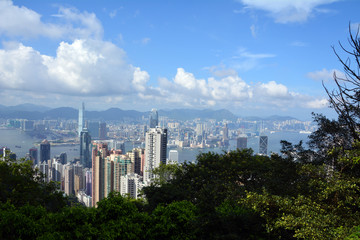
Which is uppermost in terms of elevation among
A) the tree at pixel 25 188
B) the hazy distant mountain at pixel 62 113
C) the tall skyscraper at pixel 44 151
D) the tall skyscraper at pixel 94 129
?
the hazy distant mountain at pixel 62 113

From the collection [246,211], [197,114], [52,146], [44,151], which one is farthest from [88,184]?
[197,114]

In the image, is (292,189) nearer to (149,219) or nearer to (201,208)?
→ (201,208)

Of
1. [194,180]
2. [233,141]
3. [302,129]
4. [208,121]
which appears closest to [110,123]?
[208,121]

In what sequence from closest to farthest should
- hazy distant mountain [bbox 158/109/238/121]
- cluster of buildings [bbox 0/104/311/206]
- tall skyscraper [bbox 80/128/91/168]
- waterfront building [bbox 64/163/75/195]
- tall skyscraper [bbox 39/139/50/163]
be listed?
1. cluster of buildings [bbox 0/104/311/206]
2. waterfront building [bbox 64/163/75/195]
3. tall skyscraper [bbox 39/139/50/163]
4. tall skyscraper [bbox 80/128/91/168]
5. hazy distant mountain [bbox 158/109/238/121]

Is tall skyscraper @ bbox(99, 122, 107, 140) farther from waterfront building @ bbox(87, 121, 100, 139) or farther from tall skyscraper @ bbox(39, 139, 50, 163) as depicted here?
tall skyscraper @ bbox(39, 139, 50, 163)

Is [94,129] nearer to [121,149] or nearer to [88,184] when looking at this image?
[121,149]

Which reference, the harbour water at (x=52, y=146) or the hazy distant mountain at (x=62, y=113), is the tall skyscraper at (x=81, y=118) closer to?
the hazy distant mountain at (x=62, y=113)

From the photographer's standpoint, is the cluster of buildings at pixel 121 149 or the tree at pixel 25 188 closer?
the tree at pixel 25 188

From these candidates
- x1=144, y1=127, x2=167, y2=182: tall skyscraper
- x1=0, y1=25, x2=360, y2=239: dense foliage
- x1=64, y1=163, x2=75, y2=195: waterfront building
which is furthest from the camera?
x1=64, y1=163, x2=75, y2=195: waterfront building

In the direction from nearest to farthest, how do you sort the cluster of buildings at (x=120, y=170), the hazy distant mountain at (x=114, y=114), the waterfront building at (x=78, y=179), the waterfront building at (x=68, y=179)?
the cluster of buildings at (x=120, y=170)
the waterfront building at (x=68, y=179)
the waterfront building at (x=78, y=179)
the hazy distant mountain at (x=114, y=114)

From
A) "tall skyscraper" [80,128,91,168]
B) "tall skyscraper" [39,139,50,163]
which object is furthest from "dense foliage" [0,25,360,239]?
"tall skyscraper" [80,128,91,168]

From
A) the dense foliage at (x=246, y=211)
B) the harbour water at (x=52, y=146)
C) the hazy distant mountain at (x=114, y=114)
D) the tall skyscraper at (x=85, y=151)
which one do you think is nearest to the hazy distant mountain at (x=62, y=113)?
the hazy distant mountain at (x=114, y=114)
